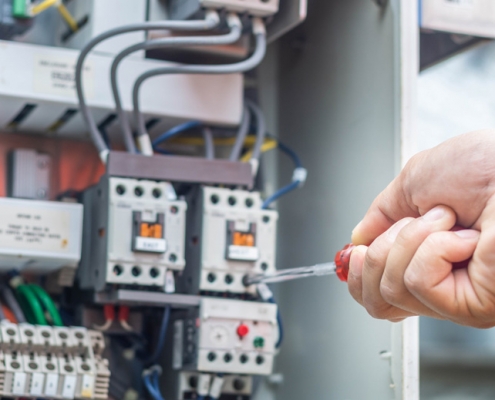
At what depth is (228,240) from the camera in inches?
63.4

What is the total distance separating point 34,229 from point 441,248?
40.7 inches

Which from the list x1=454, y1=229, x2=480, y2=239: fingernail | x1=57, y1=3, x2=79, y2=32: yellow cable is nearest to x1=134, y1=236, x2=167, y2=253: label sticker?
x1=57, y1=3, x2=79, y2=32: yellow cable

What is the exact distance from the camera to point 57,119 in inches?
69.1

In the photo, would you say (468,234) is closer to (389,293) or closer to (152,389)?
(389,293)

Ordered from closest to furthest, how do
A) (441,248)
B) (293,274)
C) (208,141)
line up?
(441,248)
(293,274)
(208,141)

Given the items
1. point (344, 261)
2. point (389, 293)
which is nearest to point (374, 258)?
point (389, 293)

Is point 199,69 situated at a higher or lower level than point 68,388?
higher

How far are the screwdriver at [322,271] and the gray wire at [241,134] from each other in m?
0.26

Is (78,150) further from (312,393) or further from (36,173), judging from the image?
(312,393)

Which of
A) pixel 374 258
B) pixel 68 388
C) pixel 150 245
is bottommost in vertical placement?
pixel 68 388

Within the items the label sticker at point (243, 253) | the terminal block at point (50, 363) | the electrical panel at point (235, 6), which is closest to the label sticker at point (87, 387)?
the terminal block at point (50, 363)

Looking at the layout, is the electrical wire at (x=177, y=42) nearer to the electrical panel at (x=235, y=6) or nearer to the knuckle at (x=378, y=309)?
the electrical panel at (x=235, y=6)

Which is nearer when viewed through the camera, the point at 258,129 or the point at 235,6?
the point at 235,6

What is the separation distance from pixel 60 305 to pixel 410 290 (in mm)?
1170
